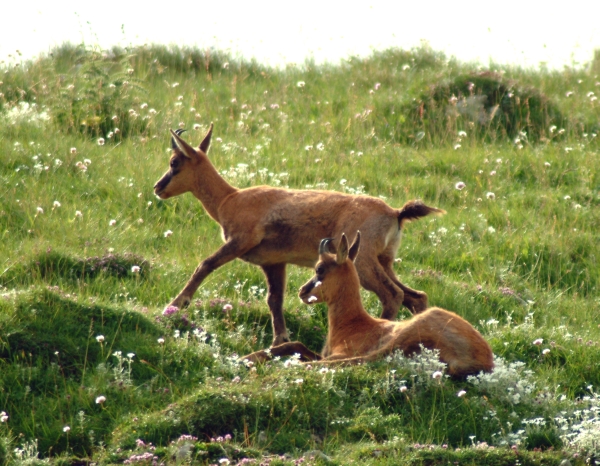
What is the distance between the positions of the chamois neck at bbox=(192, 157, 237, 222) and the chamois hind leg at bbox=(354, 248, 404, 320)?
171 centimetres

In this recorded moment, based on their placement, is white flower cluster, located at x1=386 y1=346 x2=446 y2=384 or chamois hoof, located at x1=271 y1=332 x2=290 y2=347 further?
chamois hoof, located at x1=271 y1=332 x2=290 y2=347

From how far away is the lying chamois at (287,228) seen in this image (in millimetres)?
8656

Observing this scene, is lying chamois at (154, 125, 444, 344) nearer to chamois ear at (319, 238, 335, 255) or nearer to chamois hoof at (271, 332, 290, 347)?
chamois hoof at (271, 332, 290, 347)

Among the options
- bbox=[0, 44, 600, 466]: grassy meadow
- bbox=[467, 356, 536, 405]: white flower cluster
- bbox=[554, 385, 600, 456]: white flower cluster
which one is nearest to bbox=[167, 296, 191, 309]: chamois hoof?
bbox=[0, 44, 600, 466]: grassy meadow

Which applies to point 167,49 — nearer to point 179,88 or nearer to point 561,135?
point 179,88

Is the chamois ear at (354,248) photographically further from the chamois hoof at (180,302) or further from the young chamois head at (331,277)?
the chamois hoof at (180,302)

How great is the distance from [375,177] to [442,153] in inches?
56.0

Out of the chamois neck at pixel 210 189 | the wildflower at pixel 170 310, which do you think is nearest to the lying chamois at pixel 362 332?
the wildflower at pixel 170 310

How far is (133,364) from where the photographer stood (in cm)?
754

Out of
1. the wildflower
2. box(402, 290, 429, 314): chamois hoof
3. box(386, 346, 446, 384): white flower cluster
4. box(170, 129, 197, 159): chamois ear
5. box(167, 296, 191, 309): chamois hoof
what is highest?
box(170, 129, 197, 159): chamois ear

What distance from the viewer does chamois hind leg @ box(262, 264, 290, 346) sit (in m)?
8.71

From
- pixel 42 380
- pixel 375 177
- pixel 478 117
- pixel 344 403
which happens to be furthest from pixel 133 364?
pixel 478 117

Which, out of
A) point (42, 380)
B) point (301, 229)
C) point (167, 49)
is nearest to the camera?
point (42, 380)

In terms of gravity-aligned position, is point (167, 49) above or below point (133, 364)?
above
